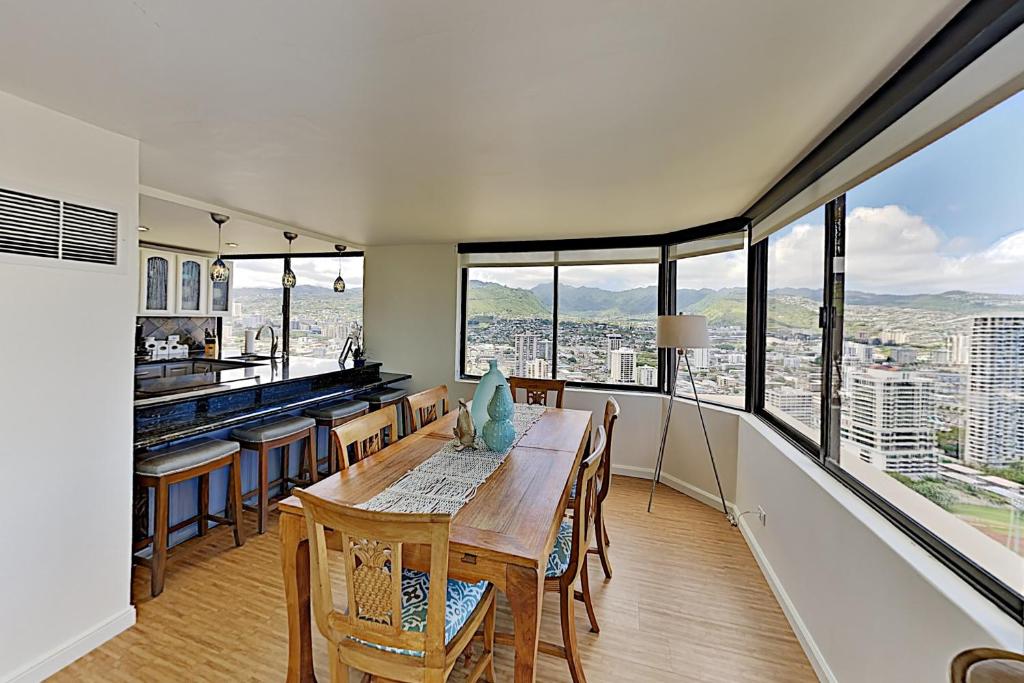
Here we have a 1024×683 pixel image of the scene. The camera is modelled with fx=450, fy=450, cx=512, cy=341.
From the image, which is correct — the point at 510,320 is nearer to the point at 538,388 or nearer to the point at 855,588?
the point at 538,388

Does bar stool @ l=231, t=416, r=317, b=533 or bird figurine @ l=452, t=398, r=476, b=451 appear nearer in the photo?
bird figurine @ l=452, t=398, r=476, b=451

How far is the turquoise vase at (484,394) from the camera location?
2592 millimetres

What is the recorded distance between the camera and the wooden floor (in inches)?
77.2

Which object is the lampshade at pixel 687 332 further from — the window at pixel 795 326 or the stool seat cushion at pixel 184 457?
the stool seat cushion at pixel 184 457

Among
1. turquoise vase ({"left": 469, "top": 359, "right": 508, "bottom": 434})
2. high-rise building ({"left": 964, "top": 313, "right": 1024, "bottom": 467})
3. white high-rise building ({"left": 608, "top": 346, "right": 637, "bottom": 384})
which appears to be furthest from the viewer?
white high-rise building ({"left": 608, "top": 346, "right": 637, "bottom": 384})

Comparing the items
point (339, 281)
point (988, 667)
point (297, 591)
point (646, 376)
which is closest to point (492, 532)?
point (297, 591)

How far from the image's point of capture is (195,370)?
5582 mm

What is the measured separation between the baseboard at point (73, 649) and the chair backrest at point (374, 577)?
155 centimetres

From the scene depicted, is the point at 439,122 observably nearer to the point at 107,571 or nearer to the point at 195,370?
the point at 107,571

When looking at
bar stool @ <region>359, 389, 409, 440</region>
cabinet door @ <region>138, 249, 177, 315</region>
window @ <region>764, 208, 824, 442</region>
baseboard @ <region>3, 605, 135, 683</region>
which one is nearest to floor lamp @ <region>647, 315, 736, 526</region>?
window @ <region>764, 208, 824, 442</region>

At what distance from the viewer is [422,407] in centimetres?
305

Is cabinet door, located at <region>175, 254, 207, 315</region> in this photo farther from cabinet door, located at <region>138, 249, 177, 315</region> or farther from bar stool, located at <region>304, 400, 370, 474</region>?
bar stool, located at <region>304, 400, 370, 474</region>

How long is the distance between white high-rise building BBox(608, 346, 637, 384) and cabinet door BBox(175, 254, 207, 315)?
543 centimetres

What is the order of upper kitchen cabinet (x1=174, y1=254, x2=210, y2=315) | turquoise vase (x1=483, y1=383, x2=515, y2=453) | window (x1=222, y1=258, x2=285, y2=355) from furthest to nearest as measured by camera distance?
window (x1=222, y1=258, x2=285, y2=355) < upper kitchen cabinet (x1=174, y1=254, x2=210, y2=315) < turquoise vase (x1=483, y1=383, x2=515, y2=453)
